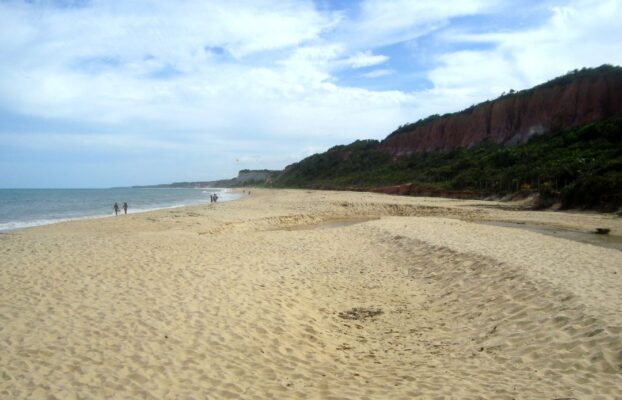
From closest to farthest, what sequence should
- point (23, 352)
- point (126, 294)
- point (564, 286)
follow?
point (23, 352)
point (564, 286)
point (126, 294)

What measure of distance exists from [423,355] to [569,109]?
170 feet

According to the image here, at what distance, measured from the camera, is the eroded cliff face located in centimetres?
4550

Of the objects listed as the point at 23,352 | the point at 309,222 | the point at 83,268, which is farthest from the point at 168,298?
the point at 309,222

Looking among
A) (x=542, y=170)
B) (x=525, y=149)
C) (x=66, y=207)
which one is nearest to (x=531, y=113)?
(x=525, y=149)

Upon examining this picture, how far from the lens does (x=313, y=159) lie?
4419 inches

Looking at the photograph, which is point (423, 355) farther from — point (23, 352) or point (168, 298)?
point (23, 352)

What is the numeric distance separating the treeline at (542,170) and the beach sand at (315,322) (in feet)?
46.4

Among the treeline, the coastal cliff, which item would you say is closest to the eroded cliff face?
the coastal cliff

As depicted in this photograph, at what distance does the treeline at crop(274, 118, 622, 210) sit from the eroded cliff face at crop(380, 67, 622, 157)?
2.41 m

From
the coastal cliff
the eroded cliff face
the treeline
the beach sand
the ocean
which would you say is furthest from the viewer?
the eroded cliff face

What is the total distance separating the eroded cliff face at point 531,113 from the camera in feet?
149

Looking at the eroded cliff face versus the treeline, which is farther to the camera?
the eroded cliff face

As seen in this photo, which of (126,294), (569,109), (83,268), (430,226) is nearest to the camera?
(126,294)

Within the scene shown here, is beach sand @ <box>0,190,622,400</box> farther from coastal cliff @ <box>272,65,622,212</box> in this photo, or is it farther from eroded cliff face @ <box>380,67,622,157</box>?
eroded cliff face @ <box>380,67,622,157</box>
